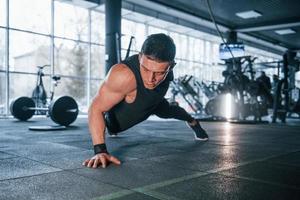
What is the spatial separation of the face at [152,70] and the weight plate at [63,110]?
234 centimetres

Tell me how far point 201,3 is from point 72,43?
3480 mm

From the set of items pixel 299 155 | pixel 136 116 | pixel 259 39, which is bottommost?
pixel 299 155

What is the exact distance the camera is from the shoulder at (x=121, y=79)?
159cm

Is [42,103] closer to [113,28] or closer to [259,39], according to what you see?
[113,28]

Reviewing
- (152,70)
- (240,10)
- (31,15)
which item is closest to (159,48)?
(152,70)

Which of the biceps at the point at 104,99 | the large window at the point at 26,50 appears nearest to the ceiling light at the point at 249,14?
the large window at the point at 26,50

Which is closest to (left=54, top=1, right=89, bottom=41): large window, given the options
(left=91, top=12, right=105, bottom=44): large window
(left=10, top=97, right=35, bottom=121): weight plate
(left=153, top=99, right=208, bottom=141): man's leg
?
(left=91, top=12, right=105, bottom=44): large window

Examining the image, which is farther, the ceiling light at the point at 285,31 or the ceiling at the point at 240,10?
the ceiling light at the point at 285,31

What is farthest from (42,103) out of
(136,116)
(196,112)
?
(136,116)

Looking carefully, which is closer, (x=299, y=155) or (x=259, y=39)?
(x=299, y=155)

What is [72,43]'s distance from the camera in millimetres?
8070

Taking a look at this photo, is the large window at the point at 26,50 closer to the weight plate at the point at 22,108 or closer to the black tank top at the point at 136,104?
the weight plate at the point at 22,108

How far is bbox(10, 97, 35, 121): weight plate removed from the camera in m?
4.97

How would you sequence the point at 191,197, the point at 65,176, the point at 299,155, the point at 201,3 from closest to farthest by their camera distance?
the point at 191,197, the point at 65,176, the point at 299,155, the point at 201,3
